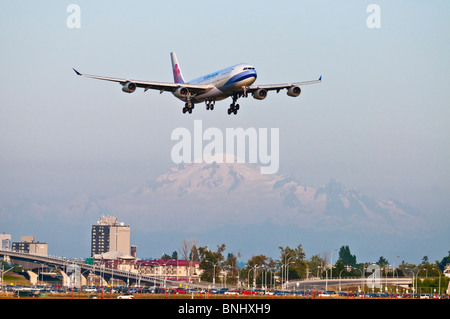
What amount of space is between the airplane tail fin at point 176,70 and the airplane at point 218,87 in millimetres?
27582

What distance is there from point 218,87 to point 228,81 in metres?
2.64

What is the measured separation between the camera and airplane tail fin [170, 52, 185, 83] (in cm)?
14345

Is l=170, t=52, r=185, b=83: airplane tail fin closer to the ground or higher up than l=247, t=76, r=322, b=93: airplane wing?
higher up

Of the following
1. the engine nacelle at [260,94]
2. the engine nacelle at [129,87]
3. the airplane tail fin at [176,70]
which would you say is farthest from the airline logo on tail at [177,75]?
the engine nacelle at [129,87]

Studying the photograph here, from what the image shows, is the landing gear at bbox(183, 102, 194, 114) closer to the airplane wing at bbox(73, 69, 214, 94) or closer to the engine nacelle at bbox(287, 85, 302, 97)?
the airplane wing at bbox(73, 69, 214, 94)

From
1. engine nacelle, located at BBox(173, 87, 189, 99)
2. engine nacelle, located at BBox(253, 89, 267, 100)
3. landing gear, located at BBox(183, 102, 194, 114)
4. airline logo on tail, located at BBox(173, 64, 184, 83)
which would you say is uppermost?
airline logo on tail, located at BBox(173, 64, 184, 83)

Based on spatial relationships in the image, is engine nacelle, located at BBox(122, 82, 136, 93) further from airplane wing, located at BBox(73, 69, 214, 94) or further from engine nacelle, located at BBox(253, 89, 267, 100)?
engine nacelle, located at BBox(253, 89, 267, 100)

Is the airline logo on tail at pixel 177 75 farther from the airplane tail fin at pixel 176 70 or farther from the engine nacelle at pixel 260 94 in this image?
the engine nacelle at pixel 260 94

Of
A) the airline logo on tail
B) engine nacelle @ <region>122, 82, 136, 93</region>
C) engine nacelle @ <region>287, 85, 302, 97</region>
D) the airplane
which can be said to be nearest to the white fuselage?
the airplane

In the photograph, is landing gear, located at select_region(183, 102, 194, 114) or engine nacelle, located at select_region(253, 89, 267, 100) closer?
engine nacelle, located at select_region(253, 89, 267, 100)

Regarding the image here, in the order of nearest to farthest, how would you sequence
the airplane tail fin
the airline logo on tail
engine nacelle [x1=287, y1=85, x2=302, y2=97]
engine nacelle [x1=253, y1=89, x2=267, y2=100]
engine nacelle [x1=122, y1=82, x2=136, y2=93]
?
engine nacelle [x1=122, y1=82, x2=136, y2=93] < engine nacelle [x1=253, y1=89, x2=267, y2=100] < engine nacelle [x1=287, y1=85, x2=302, y2=97] < the airline logo on tail < the airplane tail fin

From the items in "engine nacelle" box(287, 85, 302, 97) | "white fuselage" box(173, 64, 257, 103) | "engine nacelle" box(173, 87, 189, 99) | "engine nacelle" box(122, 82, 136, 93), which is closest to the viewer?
"white fuselage" box(173, 64, 257, 103)
